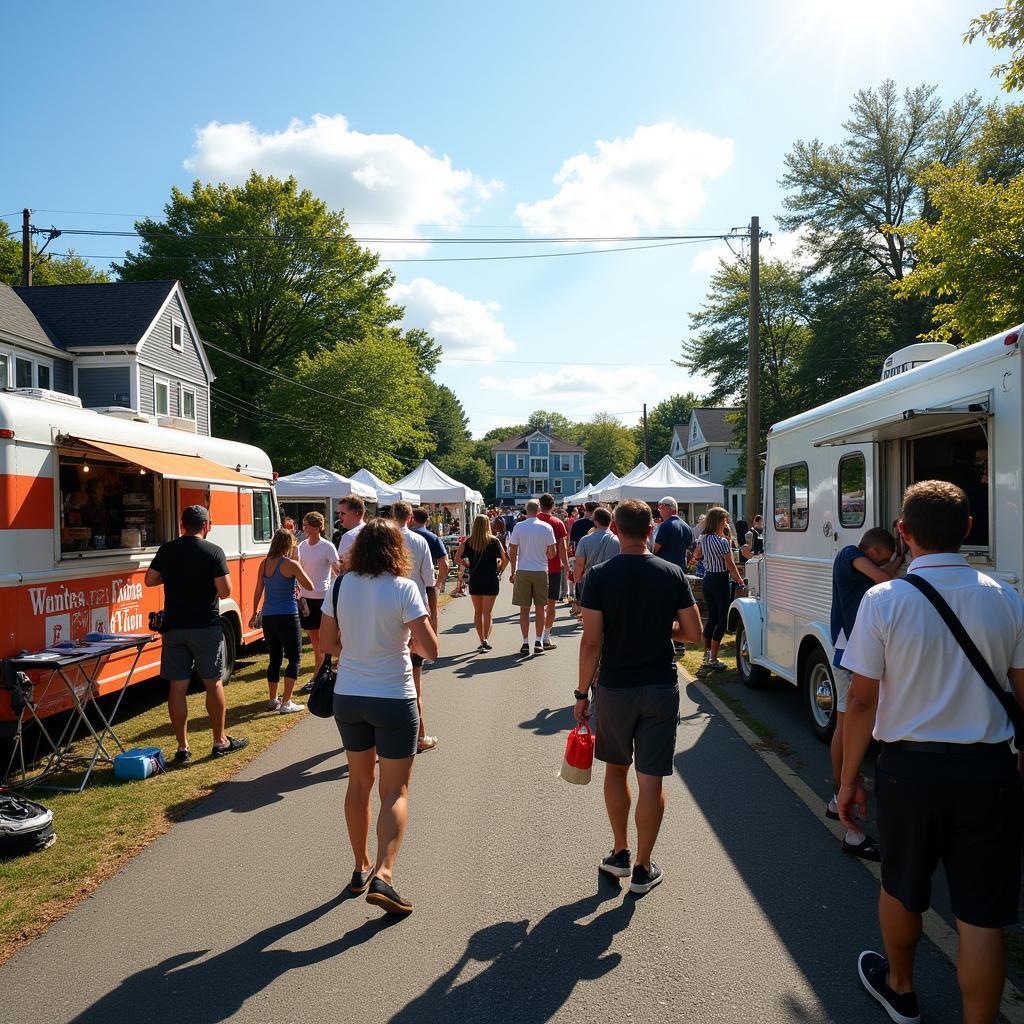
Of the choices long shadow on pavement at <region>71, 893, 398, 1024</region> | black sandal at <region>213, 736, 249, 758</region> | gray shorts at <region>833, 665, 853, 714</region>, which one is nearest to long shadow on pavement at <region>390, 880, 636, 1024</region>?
long shadow on pavement at <region>71, 893, 398, 1024</region>

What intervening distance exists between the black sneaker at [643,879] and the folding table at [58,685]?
395 centimetres

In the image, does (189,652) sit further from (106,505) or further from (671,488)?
(671,488)

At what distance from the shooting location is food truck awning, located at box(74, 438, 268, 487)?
6.65 metres

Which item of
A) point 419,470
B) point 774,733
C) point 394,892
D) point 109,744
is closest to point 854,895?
point 394,892

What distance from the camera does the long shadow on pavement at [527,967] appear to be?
3.00 metres

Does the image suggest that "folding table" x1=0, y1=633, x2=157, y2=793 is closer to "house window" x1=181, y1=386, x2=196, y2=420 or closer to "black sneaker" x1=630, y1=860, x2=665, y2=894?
"black sneaker" x1=630, y1=860, x2=665, y2=894

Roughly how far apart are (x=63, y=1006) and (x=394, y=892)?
4.42 feet

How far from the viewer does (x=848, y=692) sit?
2.90 meters

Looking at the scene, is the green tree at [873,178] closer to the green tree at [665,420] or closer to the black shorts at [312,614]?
the black shorts at [312,614]

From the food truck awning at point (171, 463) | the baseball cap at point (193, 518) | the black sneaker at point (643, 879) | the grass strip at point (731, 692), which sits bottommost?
the grass strip at point (731, 692)

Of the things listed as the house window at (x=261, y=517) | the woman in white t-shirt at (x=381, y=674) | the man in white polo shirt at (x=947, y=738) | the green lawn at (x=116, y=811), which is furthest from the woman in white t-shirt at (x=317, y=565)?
the man in white polo shirt at (x=947, y=738)

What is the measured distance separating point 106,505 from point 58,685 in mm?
1923

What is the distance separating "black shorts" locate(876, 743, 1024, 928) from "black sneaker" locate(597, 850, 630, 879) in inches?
63.7

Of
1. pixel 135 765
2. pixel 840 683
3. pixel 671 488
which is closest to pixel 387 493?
pixel 671 488
